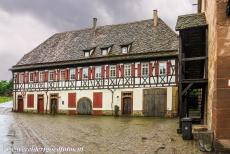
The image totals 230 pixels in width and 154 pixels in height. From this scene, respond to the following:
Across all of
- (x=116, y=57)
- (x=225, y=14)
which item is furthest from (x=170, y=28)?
(x=225, y=14)

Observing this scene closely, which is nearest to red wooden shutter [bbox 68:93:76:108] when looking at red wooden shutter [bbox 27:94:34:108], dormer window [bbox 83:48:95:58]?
dormer window [bbox 83:48:95:58]

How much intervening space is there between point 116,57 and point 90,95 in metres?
4.63

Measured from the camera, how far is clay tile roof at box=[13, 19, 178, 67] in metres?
33.1

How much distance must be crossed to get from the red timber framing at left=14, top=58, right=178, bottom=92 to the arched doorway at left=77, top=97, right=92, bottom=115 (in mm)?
1299

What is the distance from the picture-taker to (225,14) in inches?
477

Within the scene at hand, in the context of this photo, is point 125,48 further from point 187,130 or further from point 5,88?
point 5,88

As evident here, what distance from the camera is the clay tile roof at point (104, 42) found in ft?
108

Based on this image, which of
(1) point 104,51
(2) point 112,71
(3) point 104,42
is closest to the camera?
(2) point 112,71

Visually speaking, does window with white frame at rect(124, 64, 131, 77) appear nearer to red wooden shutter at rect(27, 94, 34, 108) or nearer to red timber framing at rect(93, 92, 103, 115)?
red timber framing at rect(93, 92, 103, 115)

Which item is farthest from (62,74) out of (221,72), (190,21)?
(221,72)

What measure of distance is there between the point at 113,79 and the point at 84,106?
4245 millimetres

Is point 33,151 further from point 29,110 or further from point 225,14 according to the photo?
point 29,110

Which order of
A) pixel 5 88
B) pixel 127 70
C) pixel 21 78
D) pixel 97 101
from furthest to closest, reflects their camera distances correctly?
pixel 5 88
pixel 21 78
pixel 97 101
pixel 127 70

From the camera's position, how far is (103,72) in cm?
3422
